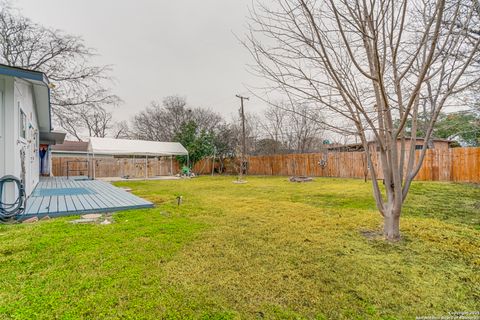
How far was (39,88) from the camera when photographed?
21.4 feet

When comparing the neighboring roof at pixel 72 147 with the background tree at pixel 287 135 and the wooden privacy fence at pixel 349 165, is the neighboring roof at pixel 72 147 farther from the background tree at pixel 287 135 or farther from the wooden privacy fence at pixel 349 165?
the background tree at pixel 287 135

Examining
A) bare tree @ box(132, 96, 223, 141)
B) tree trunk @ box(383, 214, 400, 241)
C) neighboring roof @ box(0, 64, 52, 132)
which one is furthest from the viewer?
bare tree @ box(132, 96, 223, 141)

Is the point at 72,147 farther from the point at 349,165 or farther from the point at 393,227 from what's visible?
the point at 393,227

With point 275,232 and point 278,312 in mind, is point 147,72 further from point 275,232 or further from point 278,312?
point 278,312

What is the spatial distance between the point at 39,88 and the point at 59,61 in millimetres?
8754

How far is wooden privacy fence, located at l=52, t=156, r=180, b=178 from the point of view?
1711cm

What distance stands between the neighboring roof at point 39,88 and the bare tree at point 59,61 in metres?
2.89

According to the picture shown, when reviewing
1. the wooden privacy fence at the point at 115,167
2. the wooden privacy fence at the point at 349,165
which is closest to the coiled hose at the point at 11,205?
the wooden privacy fence at the point at 349,165

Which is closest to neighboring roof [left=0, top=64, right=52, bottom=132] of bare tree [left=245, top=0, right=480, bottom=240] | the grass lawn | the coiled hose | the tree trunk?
the coiled hose

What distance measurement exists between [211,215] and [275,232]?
64.5 inches

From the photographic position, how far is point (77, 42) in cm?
1313

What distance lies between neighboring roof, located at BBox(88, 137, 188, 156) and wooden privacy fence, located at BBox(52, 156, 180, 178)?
94 cm

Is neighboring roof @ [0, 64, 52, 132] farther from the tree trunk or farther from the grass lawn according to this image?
the tree trunk

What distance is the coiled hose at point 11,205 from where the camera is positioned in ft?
13.1
